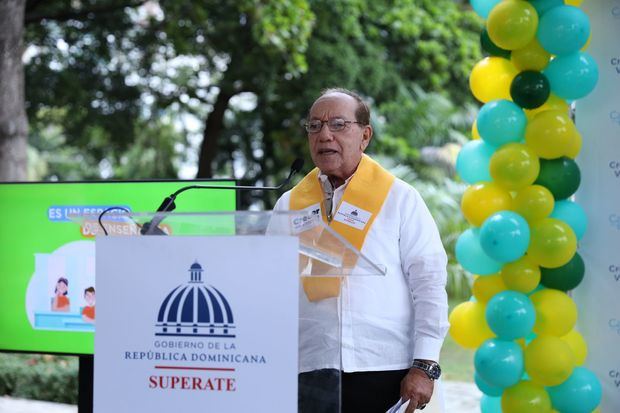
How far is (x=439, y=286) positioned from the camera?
261 cm

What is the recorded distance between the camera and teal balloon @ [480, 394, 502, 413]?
11.1 ft

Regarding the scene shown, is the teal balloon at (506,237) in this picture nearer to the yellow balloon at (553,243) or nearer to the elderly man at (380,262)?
the yellow balloon at (553,243)

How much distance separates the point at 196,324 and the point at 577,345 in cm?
183

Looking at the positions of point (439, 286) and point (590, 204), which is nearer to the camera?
point (439, 286)

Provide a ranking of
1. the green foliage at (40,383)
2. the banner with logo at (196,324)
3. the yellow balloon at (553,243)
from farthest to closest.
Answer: the green foliage at (40,383) → the yellow balloon at (553,243) → the banner with logo at (196,324)

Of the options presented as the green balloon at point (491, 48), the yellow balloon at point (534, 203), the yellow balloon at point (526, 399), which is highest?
the green balloon at point (491, 48)

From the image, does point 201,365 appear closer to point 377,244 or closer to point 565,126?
point 377,244

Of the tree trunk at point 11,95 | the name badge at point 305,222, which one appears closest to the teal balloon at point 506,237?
the name badge at point 305,222

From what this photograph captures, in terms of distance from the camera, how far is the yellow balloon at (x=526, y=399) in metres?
3.08

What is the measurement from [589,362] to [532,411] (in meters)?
0.35

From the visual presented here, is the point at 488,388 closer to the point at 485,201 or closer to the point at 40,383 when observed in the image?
the point at 485,201

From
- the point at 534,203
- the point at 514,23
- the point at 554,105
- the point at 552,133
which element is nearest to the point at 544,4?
the point at 514,23

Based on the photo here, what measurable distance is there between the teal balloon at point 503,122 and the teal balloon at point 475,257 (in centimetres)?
42

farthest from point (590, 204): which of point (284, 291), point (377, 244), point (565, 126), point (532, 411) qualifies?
point (284, 291)
